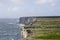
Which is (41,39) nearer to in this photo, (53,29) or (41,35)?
(41,35)

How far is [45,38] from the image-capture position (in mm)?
27203

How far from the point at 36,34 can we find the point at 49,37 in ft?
5.75

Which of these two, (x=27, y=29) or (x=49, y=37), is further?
(x=27, y=29)

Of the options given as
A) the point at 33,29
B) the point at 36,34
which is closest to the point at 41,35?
the point at 36,34

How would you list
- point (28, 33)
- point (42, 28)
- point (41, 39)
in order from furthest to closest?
1. point (42, 28)
2. point (28, 33)
3. point (41, 39)

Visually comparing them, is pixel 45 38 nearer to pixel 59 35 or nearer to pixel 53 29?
pixel 59 35

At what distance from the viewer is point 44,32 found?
29266 mm

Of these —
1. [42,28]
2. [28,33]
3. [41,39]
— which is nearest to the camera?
[41,39]

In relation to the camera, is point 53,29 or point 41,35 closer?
point 41,35

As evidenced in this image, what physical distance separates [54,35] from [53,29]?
3124 millimetres

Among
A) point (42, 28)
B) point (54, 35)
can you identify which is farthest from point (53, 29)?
point (54, 35)

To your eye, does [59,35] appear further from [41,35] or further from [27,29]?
[27,29]

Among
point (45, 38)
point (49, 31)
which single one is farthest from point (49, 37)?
point (49, 31)

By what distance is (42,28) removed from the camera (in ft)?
102
